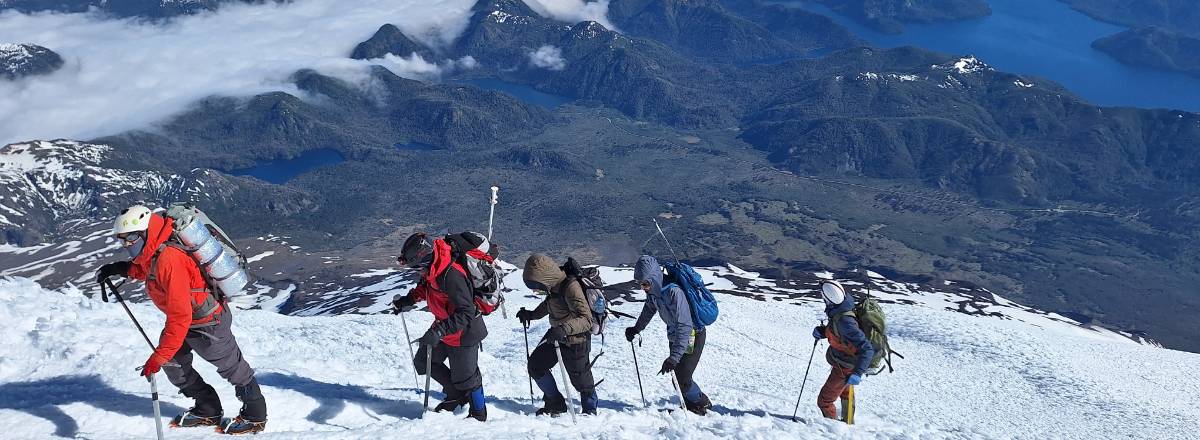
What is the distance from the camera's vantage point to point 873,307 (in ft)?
50.0

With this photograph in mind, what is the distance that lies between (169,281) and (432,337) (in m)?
4.13

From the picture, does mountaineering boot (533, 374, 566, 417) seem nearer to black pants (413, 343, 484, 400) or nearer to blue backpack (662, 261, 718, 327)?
black pants (413, 343, 484, 400)

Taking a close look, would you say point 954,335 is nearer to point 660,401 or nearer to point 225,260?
point 660,401

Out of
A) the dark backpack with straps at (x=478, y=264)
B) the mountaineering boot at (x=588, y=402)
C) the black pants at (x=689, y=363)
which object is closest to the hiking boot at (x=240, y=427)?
the dark backpack with straps at (x=478, y=264)

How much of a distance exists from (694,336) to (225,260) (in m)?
8.69

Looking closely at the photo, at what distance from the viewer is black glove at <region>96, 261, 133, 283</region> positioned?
11.0 metres

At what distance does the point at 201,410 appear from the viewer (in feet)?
39.9

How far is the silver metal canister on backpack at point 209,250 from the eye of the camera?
10.6 metres

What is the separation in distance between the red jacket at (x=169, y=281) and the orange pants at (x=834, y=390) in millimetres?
12181

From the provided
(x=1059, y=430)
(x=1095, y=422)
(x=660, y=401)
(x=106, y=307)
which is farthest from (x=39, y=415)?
(x=1095, y=422)

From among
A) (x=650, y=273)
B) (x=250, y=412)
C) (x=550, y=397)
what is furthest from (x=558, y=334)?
(x=250, y=412)

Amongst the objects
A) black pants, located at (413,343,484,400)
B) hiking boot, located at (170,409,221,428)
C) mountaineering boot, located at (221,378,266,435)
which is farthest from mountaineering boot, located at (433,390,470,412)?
hiking boot, located at (170,409,221,428)

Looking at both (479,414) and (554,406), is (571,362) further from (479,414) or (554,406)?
(479,414)

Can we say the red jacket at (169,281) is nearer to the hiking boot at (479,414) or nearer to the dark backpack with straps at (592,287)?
the hiking boot at (479,414)
